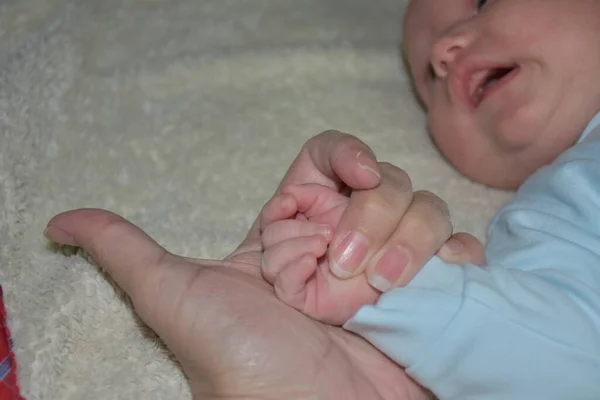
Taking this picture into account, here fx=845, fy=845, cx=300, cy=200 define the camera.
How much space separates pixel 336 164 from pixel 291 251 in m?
0.11

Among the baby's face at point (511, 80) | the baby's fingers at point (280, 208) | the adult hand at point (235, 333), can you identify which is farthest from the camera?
the baby's face at point (511, 80)

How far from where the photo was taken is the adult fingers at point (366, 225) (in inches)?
30.5

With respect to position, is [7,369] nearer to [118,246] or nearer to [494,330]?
[118,246]

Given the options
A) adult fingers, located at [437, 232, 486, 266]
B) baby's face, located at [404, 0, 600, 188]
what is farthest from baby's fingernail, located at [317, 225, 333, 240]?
baby's face, located at [404, 0, 600, 188]

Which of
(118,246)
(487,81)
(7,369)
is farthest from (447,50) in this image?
(7,369)

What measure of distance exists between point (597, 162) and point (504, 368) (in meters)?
0.27

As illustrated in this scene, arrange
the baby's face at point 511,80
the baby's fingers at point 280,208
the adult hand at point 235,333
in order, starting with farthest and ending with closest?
the baby's face at point 511,80, the baby's fingers at point 280,208, the adult hand at point 235,333

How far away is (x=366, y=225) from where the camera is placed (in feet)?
2.60

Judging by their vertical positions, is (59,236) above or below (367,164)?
below

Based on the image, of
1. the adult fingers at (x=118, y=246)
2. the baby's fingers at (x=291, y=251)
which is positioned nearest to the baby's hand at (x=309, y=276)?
the baby's fingers at (x=291, y=251)

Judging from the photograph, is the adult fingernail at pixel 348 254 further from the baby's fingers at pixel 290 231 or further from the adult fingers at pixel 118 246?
the adult fingers at pixel 118 246

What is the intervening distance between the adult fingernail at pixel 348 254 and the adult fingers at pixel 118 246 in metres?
0.16

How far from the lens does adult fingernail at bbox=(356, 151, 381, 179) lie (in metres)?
0.81

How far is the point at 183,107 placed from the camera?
1199mm
